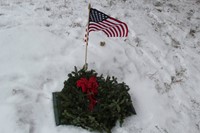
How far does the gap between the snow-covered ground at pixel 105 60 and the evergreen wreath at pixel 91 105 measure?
162 millimetres

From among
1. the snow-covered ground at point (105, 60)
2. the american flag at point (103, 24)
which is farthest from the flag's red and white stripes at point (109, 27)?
the snow-covered ground at point (105, 60)

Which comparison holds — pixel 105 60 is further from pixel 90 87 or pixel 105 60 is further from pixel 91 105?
pixel 91 105

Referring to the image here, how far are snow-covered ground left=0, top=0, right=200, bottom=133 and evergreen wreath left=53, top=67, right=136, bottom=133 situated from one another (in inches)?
6.4

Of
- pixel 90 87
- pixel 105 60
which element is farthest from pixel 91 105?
pixel 105 60

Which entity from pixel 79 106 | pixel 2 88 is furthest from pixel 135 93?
pixel 2 88

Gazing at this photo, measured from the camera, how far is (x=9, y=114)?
4.31 meters

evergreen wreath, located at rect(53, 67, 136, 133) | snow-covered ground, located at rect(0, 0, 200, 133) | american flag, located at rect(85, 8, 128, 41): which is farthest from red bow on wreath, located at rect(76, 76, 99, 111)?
american flag, located at rect(85, 8, 128, 41)

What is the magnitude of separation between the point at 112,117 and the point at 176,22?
4.15 metres

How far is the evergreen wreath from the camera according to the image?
13.9ft

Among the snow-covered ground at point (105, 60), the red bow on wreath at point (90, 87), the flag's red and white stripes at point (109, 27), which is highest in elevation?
the flag's red and white stripes at point (109, 27)

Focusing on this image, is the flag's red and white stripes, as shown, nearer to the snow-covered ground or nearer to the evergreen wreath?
the evergreen wreath

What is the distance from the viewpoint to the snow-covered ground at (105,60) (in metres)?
4.59

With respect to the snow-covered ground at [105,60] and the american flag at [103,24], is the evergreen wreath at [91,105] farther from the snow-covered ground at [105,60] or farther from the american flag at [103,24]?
the american flag at [103,24]

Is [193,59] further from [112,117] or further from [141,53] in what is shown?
[112,117]
